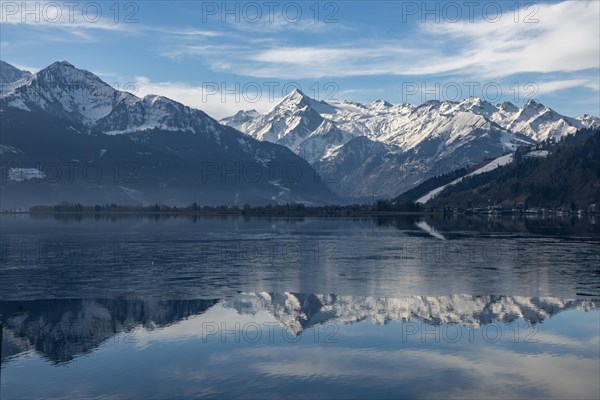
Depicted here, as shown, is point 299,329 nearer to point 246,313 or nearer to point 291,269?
point 246,313

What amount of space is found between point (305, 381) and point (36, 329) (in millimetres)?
26164

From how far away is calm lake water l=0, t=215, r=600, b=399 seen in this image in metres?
43.5

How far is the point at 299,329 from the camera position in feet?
194

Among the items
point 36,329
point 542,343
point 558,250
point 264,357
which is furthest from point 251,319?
point 558,250

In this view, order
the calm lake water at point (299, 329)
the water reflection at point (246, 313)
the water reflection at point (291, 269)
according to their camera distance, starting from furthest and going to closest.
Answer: the water reflection at point (291, 269) → the water reflection at point (246, 313) → the calm lake water at point (299, 329)

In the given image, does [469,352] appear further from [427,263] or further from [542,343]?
[427,263]

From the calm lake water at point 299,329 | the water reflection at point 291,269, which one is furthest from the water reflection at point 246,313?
the water reflection at point 291,269

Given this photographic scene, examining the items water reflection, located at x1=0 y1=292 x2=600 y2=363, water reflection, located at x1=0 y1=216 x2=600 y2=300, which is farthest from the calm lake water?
water reflection, located at x1=0 y1=216 x2=600 y2=300

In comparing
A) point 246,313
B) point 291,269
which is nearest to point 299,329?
point 246,313

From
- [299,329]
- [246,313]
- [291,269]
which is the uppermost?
[291,269]

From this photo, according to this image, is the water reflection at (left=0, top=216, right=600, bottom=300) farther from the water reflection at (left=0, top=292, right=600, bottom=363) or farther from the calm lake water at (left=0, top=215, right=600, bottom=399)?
the water reflection at (left=0, top=292, right=600, bottom=363)

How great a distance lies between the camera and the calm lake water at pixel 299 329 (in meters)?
43.5

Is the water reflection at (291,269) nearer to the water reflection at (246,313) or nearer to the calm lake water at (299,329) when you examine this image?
the calm lake water at (299,329)

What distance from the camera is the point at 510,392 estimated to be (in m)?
41.4
